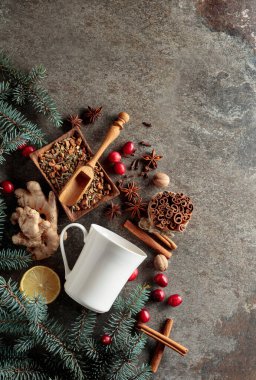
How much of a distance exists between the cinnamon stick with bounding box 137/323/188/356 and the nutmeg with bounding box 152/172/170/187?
0.59 meters

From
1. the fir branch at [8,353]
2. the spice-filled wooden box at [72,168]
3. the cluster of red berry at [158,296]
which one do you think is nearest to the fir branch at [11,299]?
the fir branch at [8,353]

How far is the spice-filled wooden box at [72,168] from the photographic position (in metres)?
2.02

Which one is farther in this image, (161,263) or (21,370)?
(161,263)

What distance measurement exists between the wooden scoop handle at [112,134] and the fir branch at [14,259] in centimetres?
44

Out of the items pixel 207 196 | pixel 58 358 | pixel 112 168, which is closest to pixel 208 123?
pixel 207 196

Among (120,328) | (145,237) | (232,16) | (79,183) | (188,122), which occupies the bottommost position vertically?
(120,328)

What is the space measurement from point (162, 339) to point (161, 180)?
66 cm

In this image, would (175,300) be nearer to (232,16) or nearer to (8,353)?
(8,353)

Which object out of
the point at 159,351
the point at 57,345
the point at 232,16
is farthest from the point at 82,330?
the point at 232,16

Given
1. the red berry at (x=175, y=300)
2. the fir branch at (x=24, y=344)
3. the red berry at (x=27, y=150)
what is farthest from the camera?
the red berry at (x=175, y=300)

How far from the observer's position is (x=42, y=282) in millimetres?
2049

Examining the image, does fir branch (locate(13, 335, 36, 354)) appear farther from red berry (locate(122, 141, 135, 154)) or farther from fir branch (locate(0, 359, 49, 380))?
red berry (locate(122, 141, 135, 154))

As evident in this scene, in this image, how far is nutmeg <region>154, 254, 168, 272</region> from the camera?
2148mm

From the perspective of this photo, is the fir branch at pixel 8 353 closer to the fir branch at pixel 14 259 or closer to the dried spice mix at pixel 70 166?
the fir branch at pixel 14 259
